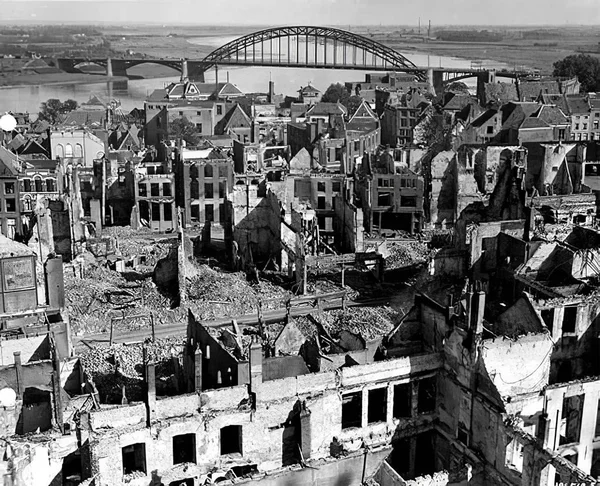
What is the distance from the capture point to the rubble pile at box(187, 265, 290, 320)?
A: 5064cm

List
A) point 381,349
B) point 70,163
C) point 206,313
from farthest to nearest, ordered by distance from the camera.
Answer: point 70,163 < point 206,313 < point 381,349

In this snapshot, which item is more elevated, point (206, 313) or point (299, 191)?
point (299, 191)

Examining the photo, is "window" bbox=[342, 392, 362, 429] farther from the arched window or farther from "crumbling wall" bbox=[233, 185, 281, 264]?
the arched window

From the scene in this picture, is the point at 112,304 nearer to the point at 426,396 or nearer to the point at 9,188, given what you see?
the point at 9,188

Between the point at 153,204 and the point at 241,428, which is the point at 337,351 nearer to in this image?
the point at 241,428

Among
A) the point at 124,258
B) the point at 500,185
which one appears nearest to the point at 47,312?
the point at 124,258

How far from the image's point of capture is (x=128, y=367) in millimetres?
42406

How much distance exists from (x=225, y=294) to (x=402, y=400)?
1969cm

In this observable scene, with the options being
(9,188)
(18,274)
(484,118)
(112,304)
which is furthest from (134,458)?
(484,118)

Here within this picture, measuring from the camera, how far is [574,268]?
41750 millimetres

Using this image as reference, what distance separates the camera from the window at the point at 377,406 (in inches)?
1335

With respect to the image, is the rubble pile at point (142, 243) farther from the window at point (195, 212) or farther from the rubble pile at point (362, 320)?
the rubble pile at point (362, 320)

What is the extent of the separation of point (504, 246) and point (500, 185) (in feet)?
39.9

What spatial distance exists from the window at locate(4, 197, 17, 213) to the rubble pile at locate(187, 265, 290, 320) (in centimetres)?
1571
